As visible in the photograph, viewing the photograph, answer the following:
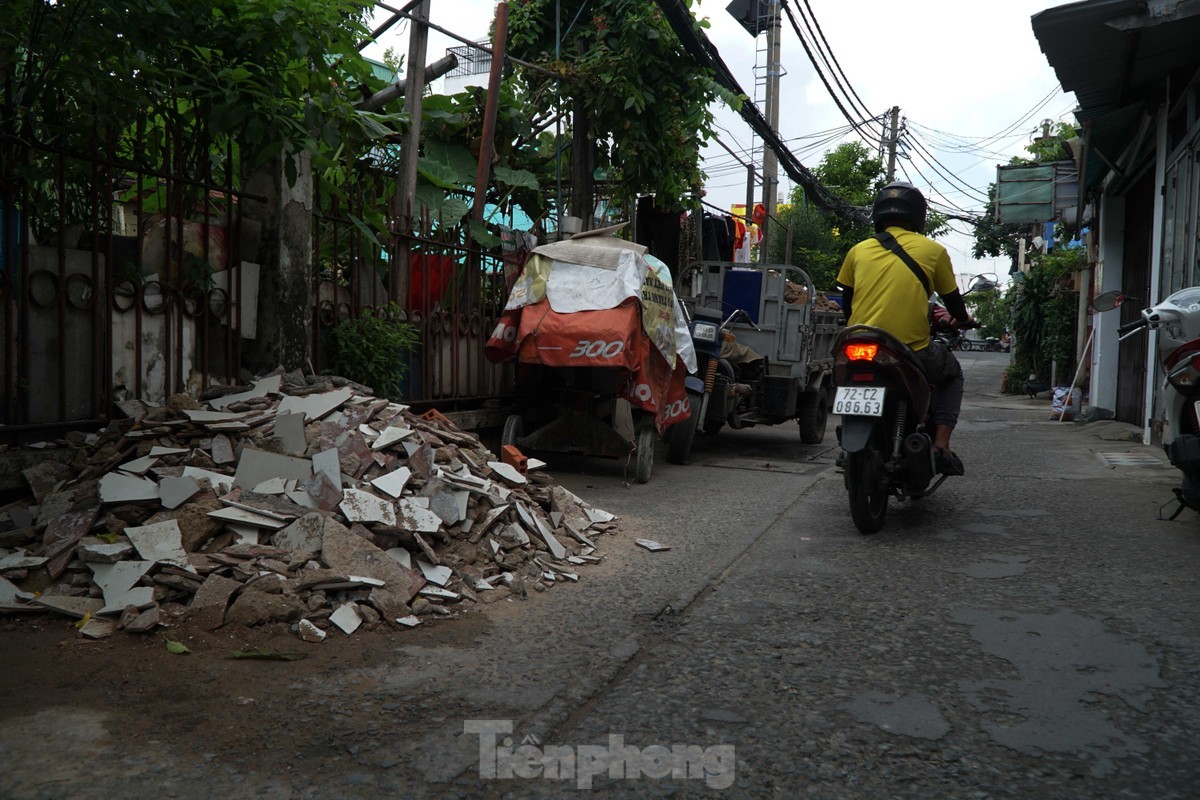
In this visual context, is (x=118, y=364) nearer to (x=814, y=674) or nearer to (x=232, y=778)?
(x=232, y=778)

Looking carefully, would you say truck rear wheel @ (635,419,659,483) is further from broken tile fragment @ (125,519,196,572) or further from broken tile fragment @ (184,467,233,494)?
broken tile fragment @ (125,519,196,572)

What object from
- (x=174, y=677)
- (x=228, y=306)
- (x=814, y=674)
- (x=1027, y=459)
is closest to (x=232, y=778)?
(x=174, y=677)

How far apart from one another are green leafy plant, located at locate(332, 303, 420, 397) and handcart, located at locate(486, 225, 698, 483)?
2.47 ft

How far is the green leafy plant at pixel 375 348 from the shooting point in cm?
645

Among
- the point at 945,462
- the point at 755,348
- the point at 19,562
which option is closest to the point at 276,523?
the point at 19,562

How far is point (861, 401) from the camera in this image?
5.34 meters

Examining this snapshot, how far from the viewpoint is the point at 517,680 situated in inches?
127

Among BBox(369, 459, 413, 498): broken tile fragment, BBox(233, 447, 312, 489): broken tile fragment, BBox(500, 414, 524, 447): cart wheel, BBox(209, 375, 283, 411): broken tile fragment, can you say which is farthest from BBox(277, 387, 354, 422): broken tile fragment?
BBox(500, 414, 524, 447): cart wheel

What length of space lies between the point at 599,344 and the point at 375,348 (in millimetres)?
1611

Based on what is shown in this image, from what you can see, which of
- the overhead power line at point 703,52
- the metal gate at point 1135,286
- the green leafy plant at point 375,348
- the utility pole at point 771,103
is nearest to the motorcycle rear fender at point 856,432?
the green leafy plant at point 375,348

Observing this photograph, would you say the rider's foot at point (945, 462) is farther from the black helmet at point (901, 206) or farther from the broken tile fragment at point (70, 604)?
the broken tile fragment at point (70, 604)

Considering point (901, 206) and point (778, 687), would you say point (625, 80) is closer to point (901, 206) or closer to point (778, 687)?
point (901, 206)

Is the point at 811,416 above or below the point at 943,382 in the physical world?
below

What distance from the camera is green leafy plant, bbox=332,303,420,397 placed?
21.2 ft
